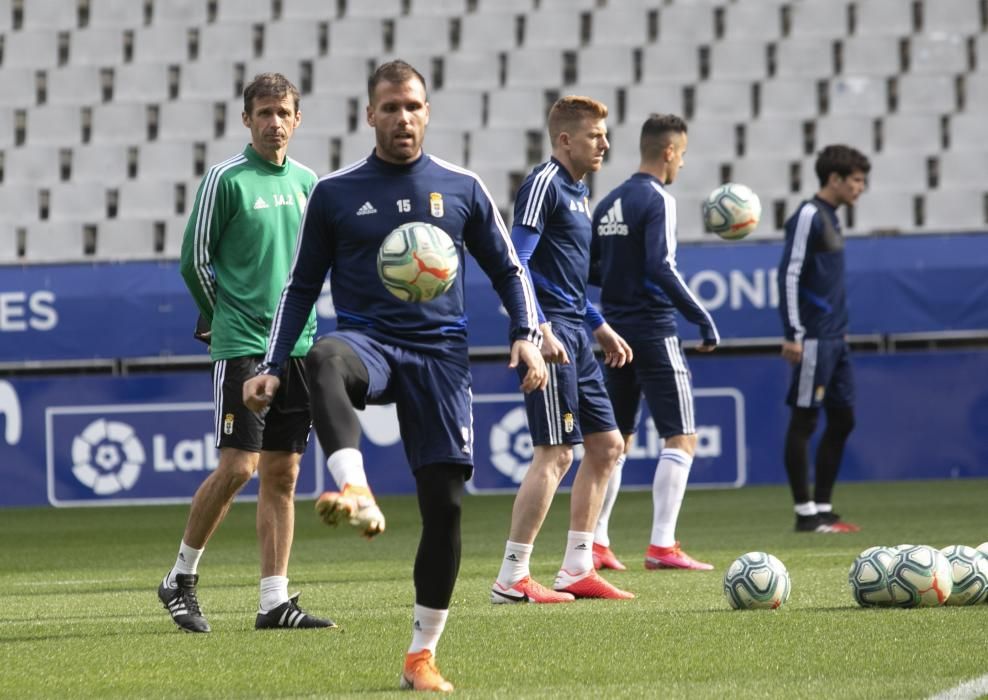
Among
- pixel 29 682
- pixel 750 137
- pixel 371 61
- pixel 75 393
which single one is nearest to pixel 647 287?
pixel 29 682

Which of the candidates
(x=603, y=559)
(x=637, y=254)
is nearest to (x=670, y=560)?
(x=603, y=559)

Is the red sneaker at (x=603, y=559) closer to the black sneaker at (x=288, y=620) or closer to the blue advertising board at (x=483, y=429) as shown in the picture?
the black sneaker at (x=288, y=620)

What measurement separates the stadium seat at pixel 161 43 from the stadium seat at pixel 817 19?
22.5ft

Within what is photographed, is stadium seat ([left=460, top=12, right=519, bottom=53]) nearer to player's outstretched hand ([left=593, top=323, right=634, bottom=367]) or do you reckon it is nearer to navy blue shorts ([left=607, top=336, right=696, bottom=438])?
navy blue shorts ([left=607, top=336, right=696, bottom=438])

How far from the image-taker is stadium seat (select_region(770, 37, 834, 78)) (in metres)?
18.5

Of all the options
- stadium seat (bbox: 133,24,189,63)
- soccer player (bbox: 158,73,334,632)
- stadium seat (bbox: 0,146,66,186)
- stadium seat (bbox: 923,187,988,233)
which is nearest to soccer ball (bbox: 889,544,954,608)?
soccer player (bbox: 158,73,334,632)

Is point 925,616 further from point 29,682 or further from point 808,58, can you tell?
point 808,58

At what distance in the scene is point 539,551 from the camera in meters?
9.81

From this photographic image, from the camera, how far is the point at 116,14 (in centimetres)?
1975

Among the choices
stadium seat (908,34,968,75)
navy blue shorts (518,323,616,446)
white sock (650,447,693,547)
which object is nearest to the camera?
navy blue shorts (518,323,616,446)

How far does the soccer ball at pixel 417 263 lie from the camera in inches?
180

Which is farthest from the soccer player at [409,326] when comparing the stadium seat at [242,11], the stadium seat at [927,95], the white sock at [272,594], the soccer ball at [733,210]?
the stadium seat at [242,11]

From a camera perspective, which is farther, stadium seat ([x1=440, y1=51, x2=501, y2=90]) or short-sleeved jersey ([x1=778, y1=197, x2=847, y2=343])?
stadium seat ([x1=440, y1=51, x2=501, y2=90])

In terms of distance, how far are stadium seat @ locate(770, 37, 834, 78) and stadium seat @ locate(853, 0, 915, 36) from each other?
1.46 ft
